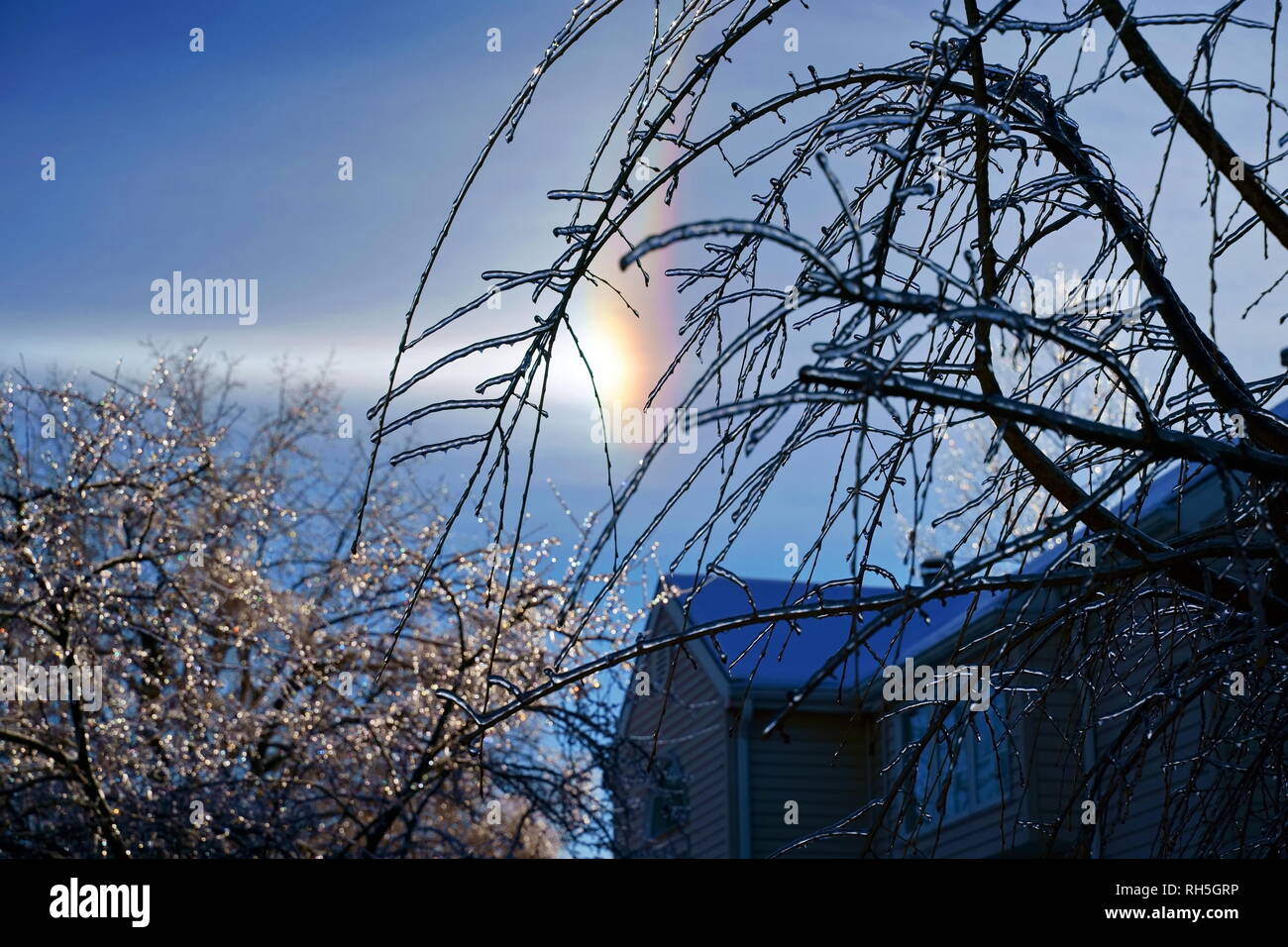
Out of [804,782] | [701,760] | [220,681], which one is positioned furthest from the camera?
[701,760]

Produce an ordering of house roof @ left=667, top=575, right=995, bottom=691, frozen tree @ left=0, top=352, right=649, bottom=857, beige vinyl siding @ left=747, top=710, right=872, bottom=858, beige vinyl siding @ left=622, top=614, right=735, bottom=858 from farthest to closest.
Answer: beige vinyl siding @ left=622, top=614, right=735, bottom=858
beige vinyl siding @ left=747, top=710, right=872, bottom=858
house roof @ left=667, top=575, right=995, bottom=691
frozen tree @ left=0, top=352, right=649, bottom=857

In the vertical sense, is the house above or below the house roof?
below

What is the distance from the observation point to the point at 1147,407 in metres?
1.89

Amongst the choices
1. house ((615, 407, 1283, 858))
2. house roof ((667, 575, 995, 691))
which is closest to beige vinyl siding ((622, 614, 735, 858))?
house ((615, 407, 1283, 858))

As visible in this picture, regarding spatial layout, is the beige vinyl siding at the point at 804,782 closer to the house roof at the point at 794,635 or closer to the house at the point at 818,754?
the house at the point at 818,754

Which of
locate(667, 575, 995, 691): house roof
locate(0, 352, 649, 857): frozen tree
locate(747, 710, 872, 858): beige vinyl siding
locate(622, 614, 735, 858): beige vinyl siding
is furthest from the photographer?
locate(622, 614, 735, 858): beige vinyl siding

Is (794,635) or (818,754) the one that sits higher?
(794,635)

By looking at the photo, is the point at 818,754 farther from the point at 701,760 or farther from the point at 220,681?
the point at 220,681

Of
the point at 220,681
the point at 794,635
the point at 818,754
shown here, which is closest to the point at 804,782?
the point at 818,754

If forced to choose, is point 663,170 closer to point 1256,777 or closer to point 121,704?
point 1256,777

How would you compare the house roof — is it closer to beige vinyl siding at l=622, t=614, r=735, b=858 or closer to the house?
the house

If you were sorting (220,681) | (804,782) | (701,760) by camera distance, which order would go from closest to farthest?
(220,681)
(804,782)
(701,760)

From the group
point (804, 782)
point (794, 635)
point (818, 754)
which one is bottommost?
point (804, 782)
